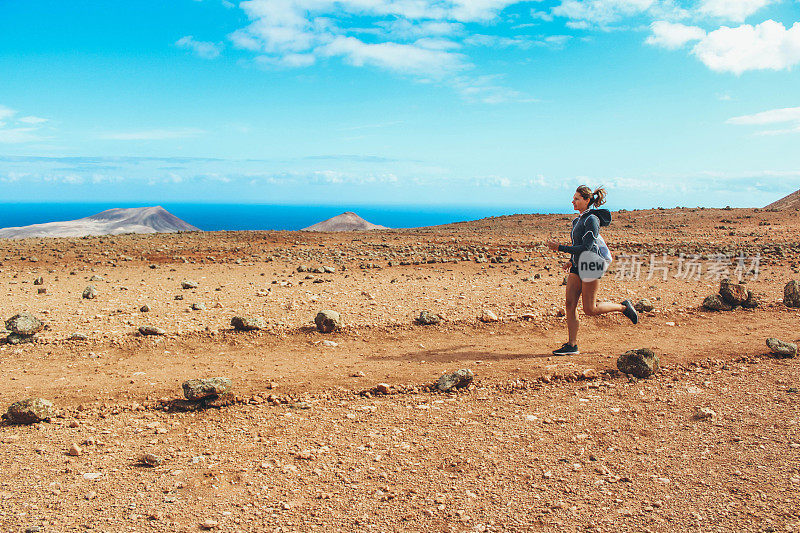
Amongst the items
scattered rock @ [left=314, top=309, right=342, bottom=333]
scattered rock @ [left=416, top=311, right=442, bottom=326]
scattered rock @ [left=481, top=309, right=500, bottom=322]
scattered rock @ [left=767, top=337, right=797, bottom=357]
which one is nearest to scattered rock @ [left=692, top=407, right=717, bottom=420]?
scattered rock @ [left=767, top=337, right=797, bottom=357]

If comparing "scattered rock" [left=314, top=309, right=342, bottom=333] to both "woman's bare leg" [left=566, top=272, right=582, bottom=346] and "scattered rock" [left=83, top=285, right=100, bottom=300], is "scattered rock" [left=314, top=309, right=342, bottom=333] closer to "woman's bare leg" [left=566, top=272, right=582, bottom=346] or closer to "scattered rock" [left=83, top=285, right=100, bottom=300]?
"woman's bare leg" [left=566, top=272, right=582, bottom=346]

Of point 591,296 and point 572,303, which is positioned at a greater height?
point 591,296

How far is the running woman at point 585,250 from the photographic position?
7566mm

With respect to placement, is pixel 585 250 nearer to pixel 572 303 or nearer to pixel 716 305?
pixel 572 303

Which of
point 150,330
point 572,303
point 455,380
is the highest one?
point 572,303

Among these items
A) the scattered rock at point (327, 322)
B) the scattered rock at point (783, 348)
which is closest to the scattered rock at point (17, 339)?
the scattered rock at point (327, 322)

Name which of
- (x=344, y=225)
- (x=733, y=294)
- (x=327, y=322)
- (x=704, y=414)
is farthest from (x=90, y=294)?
(x=344, y=225)

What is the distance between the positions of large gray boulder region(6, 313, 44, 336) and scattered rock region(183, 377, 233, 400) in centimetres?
409

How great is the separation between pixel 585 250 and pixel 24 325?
8.80 meters

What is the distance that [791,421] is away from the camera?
530 cm

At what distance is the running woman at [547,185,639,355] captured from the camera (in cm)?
757

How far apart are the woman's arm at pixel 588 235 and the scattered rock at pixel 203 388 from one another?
5015 mm

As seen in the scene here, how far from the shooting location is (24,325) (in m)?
8.12

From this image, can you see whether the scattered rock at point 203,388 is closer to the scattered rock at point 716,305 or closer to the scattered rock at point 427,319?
the scattered rock at point 427,319
